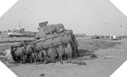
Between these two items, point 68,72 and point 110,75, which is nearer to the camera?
point 110,75

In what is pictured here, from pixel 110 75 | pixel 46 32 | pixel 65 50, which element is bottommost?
pixel 110 75

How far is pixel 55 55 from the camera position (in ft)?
57.0

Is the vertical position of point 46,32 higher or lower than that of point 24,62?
higher

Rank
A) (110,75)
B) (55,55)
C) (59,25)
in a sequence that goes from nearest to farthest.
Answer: (110,75) < (55,55) < (59,25)

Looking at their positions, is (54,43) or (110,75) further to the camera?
(54,43)

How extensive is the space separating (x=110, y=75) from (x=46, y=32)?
1070cm

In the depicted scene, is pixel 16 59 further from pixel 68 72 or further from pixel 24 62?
pixel 68 72

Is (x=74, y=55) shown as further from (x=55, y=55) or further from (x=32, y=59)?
(x=32, y=59)

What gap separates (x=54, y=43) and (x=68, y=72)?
573cm

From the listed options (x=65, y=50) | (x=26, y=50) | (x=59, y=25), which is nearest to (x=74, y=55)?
(x=65, y=50)

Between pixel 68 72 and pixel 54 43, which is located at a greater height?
pixel 54 43

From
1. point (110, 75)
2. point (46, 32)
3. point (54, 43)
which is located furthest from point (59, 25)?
point (110, 75)

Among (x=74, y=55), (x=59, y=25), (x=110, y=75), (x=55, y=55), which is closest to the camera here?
(x=110, y=75)

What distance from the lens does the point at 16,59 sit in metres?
18.2
